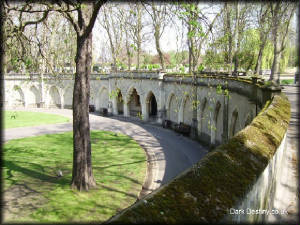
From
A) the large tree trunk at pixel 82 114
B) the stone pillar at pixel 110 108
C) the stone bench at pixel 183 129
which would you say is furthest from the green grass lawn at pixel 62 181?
the stone pillar at pixel 110 108

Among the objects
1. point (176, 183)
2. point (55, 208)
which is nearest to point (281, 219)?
point (176, 183)

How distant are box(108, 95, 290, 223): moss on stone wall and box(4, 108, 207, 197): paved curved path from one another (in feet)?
31.6

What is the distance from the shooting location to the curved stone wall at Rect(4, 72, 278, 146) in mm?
13091

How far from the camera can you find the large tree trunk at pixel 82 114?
11.5 meters

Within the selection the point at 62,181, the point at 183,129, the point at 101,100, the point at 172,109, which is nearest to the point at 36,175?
the point at 62,181

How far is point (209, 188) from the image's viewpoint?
2.77m

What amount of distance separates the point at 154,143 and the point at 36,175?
32.4 ft

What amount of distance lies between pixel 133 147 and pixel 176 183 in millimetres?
18591

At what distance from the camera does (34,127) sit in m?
29.0

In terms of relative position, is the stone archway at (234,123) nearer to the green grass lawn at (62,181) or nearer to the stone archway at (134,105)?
the green grass lawn at (62,181)

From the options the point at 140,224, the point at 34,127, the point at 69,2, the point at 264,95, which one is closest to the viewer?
the point at 140,224

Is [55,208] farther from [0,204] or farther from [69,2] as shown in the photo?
[69,2]

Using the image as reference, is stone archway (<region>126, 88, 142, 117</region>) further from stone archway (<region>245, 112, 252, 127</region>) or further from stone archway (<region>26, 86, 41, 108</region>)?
stone archway (<region>245, 112, 252, 127</region>)

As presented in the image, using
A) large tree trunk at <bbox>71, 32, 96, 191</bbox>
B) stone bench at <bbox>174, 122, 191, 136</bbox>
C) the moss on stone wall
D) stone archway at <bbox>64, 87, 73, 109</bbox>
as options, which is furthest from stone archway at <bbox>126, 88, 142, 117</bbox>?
the moss on stone wall
